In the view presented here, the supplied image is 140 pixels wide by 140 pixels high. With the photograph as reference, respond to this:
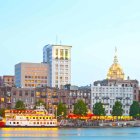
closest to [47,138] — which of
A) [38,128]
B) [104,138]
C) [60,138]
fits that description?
[60,138]

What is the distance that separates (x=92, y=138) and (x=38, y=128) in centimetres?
4313

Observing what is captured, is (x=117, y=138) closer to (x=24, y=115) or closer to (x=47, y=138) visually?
(x=47, y=138)

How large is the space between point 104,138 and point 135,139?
6.94 metres

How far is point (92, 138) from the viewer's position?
15725 cm

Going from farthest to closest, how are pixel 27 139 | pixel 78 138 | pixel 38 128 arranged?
pixel 38 128
pixel 78 138
pixel 27 139

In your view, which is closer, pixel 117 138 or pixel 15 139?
pixel 15 139

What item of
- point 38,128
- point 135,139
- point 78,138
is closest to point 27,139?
point 78,138

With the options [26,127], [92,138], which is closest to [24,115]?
[26,127]

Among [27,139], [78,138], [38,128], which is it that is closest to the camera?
[27,139]

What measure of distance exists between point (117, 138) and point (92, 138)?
582 centimetres

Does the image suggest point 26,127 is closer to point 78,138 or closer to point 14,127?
point 14,127

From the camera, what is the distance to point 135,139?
156 metres

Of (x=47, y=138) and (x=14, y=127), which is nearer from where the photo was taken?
(x=47, y=138)

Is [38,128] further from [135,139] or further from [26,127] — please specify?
[135,139]
